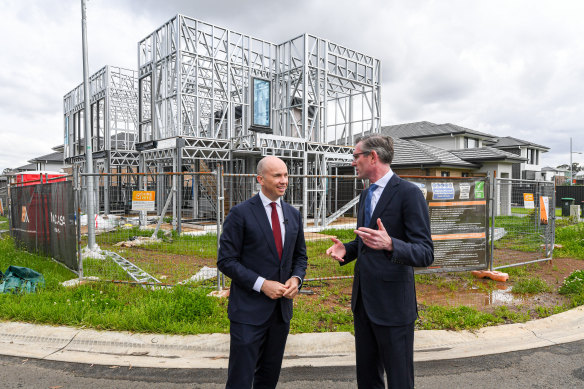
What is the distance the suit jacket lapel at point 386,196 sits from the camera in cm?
254

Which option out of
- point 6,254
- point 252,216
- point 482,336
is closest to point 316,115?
point 6,254

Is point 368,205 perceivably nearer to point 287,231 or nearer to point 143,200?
point 287,231

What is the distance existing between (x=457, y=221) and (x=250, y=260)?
5230mm

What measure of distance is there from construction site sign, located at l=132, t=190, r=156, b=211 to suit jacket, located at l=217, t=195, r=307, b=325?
4650mm

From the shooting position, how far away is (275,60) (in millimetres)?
20672

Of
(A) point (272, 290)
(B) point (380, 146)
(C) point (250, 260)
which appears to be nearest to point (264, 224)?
(C) point (250, 260)

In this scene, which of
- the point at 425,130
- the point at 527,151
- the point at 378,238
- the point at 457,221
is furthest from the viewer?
the point at 527,151

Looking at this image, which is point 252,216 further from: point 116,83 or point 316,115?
point 116,83

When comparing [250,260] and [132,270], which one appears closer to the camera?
[250,260]

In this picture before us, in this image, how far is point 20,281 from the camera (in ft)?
19.6

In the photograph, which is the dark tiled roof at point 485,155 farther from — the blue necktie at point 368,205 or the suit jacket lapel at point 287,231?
the suit jacket lapel at point 287,231

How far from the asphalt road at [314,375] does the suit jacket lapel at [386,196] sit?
189 cm

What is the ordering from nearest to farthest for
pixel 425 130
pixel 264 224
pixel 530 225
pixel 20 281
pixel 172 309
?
pixel 264 224
pixel 172 309
pixel 20 281
pixel 530 225
pixel 425 130

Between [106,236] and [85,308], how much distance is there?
3.61 metres
